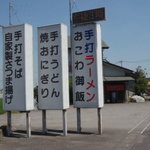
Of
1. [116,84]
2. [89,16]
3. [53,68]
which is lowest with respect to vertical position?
[116,84]

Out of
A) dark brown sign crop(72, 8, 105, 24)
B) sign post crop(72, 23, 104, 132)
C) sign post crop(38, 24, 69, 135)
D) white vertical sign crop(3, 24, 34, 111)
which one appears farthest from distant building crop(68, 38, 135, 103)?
white vertical sign crop(3, 24, 34, 111)

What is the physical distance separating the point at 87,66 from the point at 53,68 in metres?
1.41

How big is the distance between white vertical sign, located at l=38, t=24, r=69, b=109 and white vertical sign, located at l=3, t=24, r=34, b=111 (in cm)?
52

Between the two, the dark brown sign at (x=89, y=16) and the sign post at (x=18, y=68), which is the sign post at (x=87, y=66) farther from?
the sign post at (x=18, y=68)

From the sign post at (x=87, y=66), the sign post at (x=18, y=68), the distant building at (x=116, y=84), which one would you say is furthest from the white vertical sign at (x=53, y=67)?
the distant building at (x=116, y=84)

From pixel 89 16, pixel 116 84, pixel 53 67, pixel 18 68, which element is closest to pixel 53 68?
pixel 53 67

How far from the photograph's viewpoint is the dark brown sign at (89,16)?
1208cm

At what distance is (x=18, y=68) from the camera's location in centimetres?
1170

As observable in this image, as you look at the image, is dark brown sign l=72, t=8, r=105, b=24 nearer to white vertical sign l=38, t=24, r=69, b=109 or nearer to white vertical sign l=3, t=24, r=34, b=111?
white vertical sign l=38, t=24, r=69, b=109

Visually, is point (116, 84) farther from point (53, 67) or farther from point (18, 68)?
point (18, 68)

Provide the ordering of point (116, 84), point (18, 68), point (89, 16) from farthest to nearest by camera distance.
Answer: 1. point (116, 84)
2. point (89, 16)
3. point (18, 68)

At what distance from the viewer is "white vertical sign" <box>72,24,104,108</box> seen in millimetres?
11992

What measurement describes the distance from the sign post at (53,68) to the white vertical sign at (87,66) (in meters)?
0.62

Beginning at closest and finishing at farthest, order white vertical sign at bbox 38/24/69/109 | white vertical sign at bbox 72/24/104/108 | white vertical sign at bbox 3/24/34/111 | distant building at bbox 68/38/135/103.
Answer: white vertical sign at bbox 3/24/34/111 → white vertical sign at bbox 38/24/69/109 → white vertical sign at bbox 72/24/104/108 → distant building at bbox 68/38/135/103
